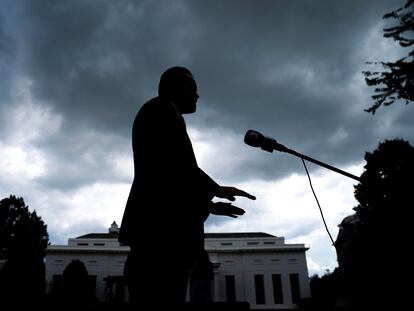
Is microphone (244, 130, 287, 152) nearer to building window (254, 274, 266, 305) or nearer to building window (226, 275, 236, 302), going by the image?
building window (226, 275, 236, 302)

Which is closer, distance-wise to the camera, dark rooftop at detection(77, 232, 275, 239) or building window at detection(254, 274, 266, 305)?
building window at detection(254, 274, 266, 305)

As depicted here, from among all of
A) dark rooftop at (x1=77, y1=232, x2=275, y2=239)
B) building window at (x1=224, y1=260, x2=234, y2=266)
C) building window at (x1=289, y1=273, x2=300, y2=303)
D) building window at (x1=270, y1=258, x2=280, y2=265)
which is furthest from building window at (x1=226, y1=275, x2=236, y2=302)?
dark rooftop at (x1=77, y1=232, x2=275, y2=239)

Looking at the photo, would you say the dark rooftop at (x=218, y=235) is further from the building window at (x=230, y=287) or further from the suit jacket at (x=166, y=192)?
the suit jacket at (x=166, y=192)

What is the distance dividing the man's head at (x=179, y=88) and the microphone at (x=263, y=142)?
2.72 feet

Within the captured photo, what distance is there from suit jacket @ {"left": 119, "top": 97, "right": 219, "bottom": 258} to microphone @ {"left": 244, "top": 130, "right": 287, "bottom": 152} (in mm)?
1038

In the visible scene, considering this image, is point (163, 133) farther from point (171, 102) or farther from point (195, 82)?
point (195, 82)

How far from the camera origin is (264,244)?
4084 cm

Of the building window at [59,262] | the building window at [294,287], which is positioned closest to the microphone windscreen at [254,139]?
the building window at [294,287]

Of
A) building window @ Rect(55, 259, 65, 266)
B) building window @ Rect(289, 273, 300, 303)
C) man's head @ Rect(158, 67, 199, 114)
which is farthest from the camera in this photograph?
building window @ Rect(55, 259, 65, 266)

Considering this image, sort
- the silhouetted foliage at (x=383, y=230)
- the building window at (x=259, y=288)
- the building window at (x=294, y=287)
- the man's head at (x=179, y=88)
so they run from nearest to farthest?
1. the man's head at (x=179, y=88)
2. the silhouetted foliage at (x=383, y=230)
3. the building window at (x=294, y=287)
4. the building window at (x=259, y=288)

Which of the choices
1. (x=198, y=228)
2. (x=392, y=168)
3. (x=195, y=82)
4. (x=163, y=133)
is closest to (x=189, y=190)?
(x=198, y=228)

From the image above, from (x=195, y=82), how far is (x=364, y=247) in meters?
18.5

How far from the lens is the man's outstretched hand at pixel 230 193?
180cm

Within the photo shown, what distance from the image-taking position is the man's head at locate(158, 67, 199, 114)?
2.06 m
